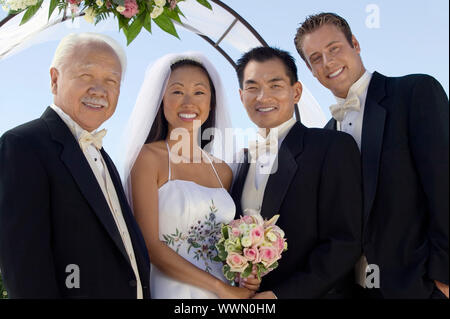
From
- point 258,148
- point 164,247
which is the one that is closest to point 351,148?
point 258,148

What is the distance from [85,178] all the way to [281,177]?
5.58 feet

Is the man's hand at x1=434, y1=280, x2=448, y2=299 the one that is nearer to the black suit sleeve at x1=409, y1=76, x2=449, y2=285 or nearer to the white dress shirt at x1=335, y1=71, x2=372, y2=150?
the black suit sleeve at x1=409, y1=76, x2=449, y2=285

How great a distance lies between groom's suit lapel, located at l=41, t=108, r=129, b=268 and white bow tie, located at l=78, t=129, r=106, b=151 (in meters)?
0.08

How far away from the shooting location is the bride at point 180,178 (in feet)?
13.9

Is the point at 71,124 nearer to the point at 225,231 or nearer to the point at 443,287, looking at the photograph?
the point at 225,231

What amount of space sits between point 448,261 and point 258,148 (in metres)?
1.96

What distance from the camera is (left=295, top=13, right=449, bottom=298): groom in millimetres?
3805

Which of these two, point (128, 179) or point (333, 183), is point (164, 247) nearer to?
point (128, 179)

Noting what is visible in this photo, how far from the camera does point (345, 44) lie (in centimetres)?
490

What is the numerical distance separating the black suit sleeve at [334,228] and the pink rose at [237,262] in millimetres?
395

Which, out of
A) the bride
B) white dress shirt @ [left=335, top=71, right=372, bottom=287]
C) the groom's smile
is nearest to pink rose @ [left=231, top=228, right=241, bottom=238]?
the bride

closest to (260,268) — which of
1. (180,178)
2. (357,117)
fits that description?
(180,178)

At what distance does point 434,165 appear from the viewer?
3.80 meters
